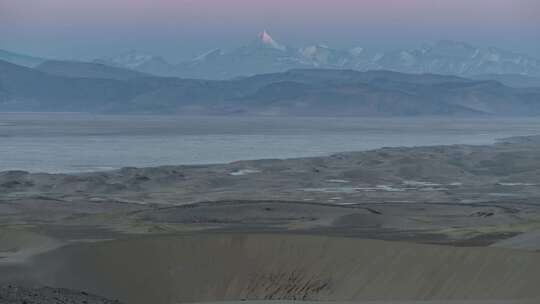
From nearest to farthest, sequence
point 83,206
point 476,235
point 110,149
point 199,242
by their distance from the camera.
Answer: point 199,242, point 476,235, point 83,206, point 110,149

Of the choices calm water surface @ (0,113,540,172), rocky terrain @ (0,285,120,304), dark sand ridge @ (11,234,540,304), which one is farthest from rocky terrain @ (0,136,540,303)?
calm water surface @ (0,113,540,172)

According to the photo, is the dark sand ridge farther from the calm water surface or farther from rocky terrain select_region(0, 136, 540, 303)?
the calm water surface

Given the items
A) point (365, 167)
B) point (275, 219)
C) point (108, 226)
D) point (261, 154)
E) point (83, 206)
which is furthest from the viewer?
point (261, 154)

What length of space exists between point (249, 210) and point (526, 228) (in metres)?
15.3

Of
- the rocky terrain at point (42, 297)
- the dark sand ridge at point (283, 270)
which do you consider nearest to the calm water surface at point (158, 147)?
the dark sand ridge at point (283, 270)

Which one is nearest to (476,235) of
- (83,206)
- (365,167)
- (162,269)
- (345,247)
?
(345,247)

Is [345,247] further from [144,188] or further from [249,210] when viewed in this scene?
[144,188]

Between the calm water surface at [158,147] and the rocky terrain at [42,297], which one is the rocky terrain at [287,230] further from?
the calm water surface at [158,147]

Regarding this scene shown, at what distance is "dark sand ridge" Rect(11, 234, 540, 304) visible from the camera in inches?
1091

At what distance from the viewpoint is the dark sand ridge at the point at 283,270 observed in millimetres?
27719

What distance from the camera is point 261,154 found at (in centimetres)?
10844

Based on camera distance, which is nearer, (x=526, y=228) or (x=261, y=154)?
(x=526, y=228)

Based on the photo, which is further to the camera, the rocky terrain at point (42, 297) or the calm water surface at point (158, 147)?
the calm water surface at point (158, 147)

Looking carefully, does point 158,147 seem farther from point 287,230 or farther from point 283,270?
Answer: point 283,270
